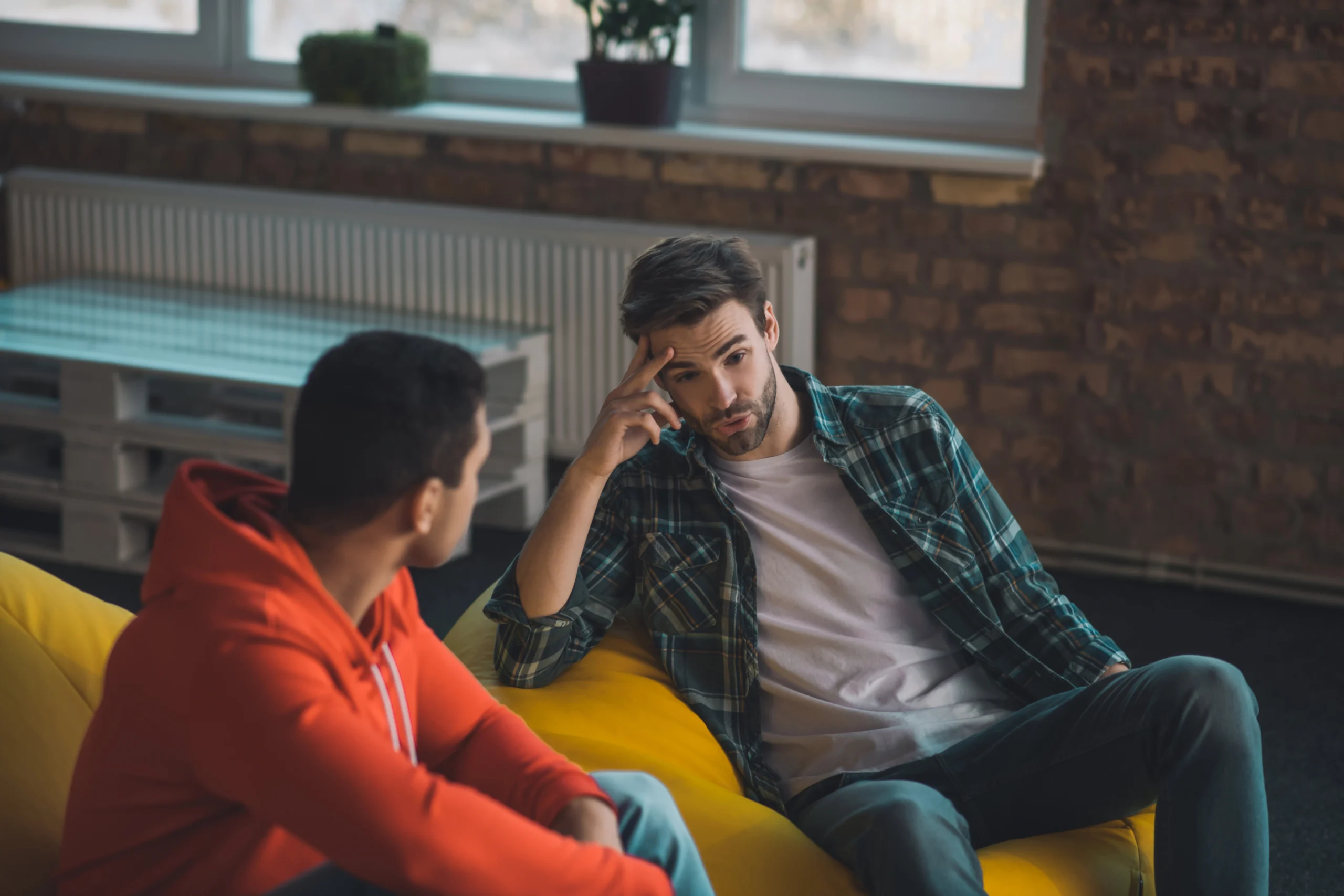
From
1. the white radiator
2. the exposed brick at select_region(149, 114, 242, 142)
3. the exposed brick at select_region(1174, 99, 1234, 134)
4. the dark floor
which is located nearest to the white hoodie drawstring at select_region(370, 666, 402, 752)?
the dark floor

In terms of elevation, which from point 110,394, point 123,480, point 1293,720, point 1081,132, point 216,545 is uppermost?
point 1081,132

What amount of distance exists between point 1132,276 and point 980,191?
0.42 m

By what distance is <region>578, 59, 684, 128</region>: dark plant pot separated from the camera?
3732 mm

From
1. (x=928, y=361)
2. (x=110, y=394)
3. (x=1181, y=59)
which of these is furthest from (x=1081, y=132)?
(x=110, y=394)

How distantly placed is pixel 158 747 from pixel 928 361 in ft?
8.83

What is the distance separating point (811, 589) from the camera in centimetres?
191

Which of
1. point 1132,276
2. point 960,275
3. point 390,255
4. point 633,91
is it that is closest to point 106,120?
point 390,255

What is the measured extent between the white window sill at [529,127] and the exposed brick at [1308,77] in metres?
0.54

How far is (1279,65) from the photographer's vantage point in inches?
124

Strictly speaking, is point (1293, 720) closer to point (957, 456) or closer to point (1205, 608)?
point (1205, 608)

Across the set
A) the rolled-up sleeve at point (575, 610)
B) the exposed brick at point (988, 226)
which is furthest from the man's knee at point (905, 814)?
the exposed brick at point (988, 226)

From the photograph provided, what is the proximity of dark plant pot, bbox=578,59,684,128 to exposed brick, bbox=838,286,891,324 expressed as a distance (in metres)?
0.68

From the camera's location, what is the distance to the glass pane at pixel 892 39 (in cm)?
357

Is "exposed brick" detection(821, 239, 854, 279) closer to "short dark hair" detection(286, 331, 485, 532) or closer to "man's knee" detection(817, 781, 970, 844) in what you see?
"man's knee" detection(817, 781, 970, 844)
